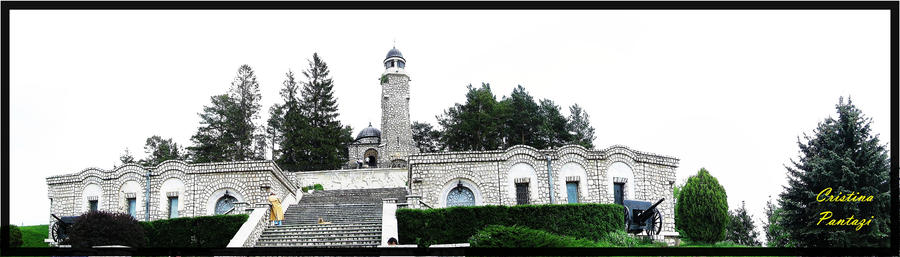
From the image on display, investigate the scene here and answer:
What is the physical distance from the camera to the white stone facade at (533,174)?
861 inches

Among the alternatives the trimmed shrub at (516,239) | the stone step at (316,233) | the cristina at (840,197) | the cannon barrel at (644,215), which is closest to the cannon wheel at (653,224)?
the cannon barrel at (644,215)

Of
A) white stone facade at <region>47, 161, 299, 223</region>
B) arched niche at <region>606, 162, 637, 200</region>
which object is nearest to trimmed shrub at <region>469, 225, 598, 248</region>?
arched niche at <region>606, 162, 637, 200</region>

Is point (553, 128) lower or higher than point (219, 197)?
higher

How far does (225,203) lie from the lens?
73.6 feet

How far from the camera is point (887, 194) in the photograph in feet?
51.2

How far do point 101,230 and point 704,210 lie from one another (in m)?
17.5

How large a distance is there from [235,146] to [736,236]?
31457 mm

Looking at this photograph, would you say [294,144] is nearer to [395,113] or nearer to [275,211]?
[395,113]

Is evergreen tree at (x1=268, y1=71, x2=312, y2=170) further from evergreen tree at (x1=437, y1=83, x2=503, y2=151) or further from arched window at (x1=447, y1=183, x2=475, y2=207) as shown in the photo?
arched window at (x1=447, y1=183, x2=475, y2=207)

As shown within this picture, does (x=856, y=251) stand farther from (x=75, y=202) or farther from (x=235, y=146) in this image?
(x=235, y=146)

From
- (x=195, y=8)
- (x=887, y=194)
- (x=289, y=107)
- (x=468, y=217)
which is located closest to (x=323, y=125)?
(x=289, y=107)

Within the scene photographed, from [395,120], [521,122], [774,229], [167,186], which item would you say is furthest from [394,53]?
[774,229]

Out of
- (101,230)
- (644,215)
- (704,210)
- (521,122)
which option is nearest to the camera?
(101,230)

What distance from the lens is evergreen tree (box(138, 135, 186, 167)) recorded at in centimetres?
4581
